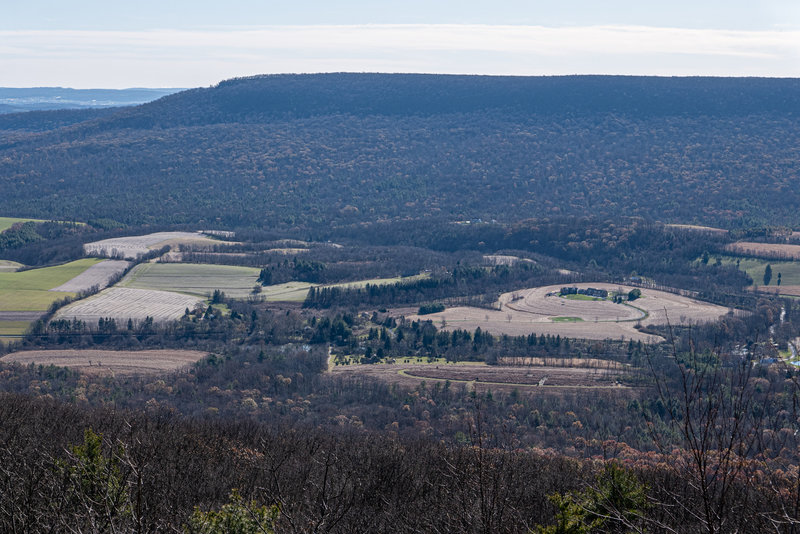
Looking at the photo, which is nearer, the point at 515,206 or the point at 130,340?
the point at 130,340

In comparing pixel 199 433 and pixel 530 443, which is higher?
pixel 199 433

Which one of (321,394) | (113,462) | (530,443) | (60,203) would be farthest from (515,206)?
(113,462)

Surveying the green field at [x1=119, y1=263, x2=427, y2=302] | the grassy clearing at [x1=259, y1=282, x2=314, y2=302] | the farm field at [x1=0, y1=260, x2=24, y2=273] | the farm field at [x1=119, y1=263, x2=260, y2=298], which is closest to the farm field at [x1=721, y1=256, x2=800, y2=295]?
the green field at [x1=119, y1=263, x2=427, y2=302]

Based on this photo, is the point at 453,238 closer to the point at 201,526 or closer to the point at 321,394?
the point at 321,394

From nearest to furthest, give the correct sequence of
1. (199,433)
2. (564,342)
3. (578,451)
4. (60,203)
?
1. (199,433)
2. (578,451)
3. (564,342)
4. (60,203)

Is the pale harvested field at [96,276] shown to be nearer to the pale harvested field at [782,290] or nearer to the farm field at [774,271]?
the pale harvested field at [782,290]

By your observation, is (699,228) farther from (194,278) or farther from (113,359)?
(113,359)

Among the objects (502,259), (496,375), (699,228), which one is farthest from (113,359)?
(699,228)

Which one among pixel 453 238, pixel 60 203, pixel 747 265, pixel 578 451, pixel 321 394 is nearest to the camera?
pixel 578 451
